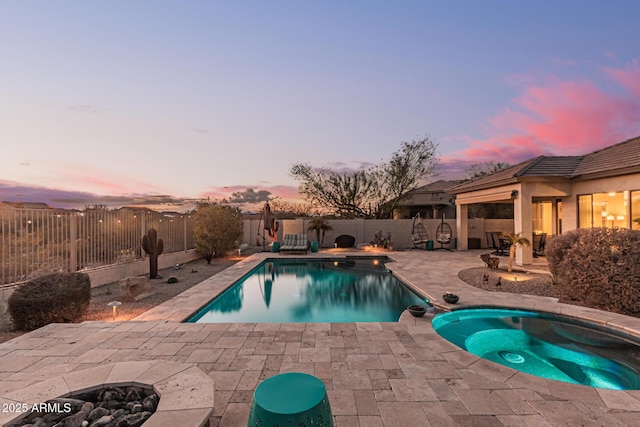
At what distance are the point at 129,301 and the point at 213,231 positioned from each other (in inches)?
222

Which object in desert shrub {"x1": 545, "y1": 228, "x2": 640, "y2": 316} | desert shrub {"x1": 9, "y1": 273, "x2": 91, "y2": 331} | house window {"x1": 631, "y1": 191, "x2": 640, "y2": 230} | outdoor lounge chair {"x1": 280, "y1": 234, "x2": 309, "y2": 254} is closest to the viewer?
desert shrub {"x1": 9, "y1": 273, "x2": 91, "y2": 331}

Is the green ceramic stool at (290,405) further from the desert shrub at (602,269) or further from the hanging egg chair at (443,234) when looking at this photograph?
the hanging egg chair at (443,234)

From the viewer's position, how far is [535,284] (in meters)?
6.80

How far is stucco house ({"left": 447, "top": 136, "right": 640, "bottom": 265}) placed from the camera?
25.7 ft

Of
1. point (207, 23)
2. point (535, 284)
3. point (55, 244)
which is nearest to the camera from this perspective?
point (55, 244)

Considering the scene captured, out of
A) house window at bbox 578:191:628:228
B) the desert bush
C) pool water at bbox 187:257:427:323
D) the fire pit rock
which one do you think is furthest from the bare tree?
the fire pit rock

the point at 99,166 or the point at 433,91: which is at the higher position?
the point at 433,91

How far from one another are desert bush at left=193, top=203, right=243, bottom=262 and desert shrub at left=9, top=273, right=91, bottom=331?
6.27 m

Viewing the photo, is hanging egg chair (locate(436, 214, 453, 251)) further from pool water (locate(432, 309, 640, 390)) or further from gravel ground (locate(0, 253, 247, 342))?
gravel ground (locate(0, 253, 247, 342))

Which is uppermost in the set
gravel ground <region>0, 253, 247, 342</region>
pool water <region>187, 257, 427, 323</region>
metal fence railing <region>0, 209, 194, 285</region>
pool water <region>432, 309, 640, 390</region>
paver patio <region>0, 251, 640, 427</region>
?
metal fence railing <region>0, 209, 194, 285</region>

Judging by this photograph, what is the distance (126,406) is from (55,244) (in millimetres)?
5930

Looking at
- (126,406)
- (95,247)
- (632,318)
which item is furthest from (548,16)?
(95,247)

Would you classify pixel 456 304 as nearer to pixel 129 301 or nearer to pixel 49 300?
pixel 129 301

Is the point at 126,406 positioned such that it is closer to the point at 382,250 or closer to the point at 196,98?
the point at 196,98
